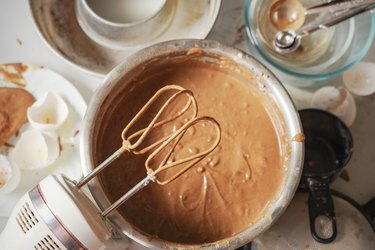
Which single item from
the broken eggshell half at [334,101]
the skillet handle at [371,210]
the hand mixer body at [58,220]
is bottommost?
the skillet handle at [371,210]

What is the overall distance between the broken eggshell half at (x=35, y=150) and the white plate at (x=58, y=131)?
20 mm

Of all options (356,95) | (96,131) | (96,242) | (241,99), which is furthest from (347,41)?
(96,242)

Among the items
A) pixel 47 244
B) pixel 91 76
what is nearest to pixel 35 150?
pixel 91 76

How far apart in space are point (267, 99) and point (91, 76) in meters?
0.41

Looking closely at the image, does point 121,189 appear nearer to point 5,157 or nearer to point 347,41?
point 5,157

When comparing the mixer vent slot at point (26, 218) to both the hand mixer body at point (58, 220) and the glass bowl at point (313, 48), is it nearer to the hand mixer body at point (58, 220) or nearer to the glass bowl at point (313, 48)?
Answer: the hand mixer body at point (58, 220)

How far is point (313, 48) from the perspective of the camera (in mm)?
1134

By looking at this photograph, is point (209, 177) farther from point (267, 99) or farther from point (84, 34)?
point (84, 34)

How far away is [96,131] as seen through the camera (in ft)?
2.96

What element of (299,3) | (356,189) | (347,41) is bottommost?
(356,189)

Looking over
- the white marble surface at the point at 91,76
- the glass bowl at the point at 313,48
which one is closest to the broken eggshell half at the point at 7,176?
the white marble surface at the point at 91,76

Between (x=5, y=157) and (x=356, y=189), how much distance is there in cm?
78

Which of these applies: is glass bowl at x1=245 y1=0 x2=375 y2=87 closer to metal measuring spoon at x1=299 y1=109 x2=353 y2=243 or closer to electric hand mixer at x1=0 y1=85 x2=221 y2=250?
metal measuring spoon at x1=299 y1=109 x2=353 y2=243

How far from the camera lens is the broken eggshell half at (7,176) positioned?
1.04m
